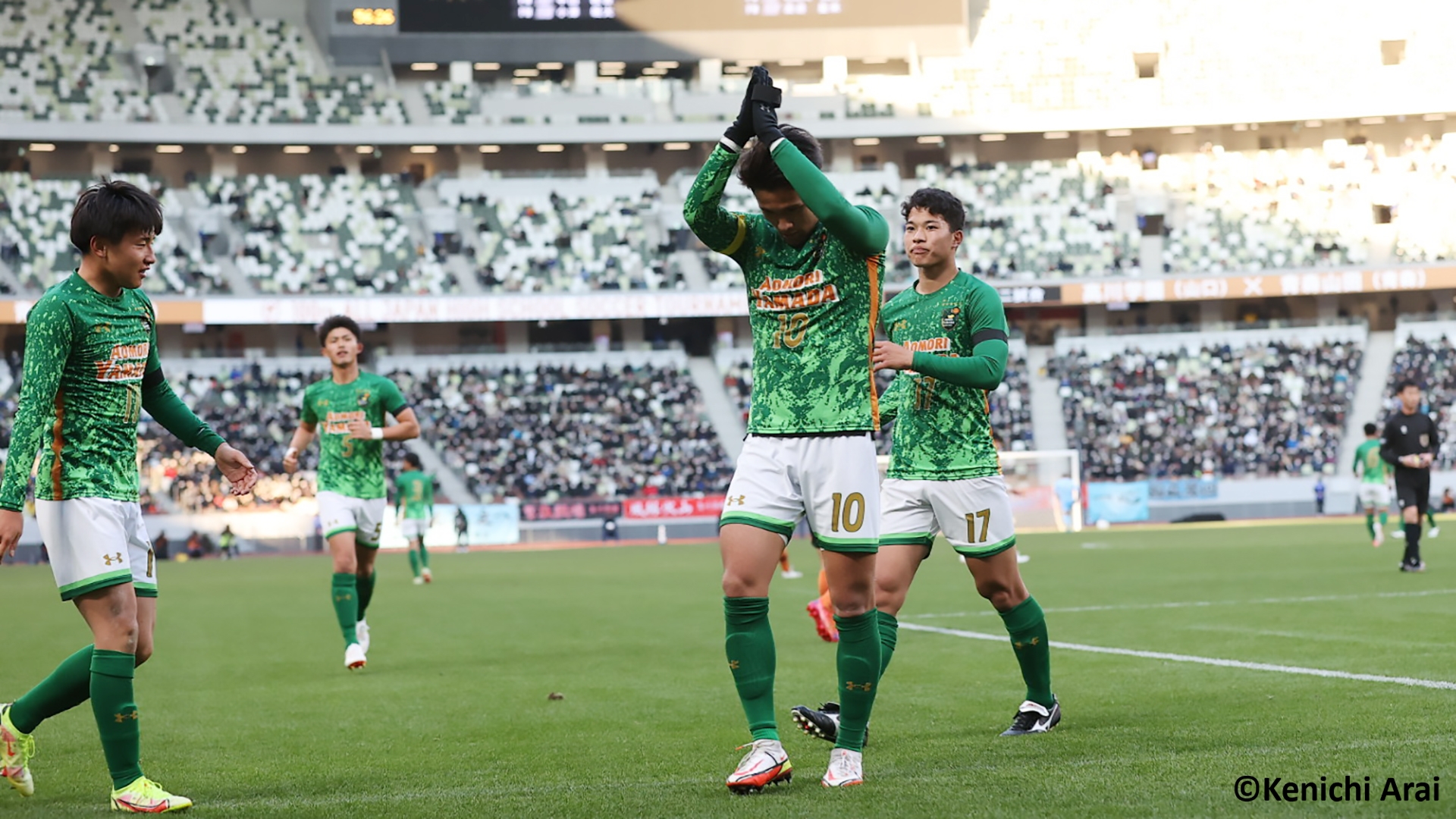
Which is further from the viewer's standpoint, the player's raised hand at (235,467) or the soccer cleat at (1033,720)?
the soccer cleat at (1033,720)

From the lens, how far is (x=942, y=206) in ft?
24.5

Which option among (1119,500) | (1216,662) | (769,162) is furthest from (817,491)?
(1119,500)

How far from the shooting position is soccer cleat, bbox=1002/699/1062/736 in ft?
24.0

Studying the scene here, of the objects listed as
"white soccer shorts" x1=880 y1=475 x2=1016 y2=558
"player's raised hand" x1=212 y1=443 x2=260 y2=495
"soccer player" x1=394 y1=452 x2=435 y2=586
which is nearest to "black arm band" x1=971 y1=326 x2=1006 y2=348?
"white soccer shorts" x1=880 y1=475 x2=1016 y2=558

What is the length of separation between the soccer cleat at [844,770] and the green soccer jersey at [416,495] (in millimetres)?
21481

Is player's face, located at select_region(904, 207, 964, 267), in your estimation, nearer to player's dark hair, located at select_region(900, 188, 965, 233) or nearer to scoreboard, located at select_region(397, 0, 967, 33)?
player's dark hair, located at select_region(900, 188, 965, 233)

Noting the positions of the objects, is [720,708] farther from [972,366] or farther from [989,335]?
[972,366]

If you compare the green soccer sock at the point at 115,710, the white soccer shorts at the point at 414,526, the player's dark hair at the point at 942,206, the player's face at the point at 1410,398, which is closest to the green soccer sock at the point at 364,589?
the green soccer sock at the point at 115,710

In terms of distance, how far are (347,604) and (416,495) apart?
15.0 meters

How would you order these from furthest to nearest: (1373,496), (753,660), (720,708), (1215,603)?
(1373,496)
(1215,603)
(720,708)
(753,660)

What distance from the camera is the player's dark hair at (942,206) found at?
744 cm

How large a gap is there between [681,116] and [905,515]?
153ft

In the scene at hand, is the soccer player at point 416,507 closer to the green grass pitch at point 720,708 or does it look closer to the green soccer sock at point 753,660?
the green grass pitch at point 720,708

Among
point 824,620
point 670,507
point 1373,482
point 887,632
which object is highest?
point 887,632
